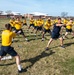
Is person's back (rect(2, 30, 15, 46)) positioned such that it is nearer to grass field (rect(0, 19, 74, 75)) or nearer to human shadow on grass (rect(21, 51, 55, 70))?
grass field (rect(0, 19, 74, 75))

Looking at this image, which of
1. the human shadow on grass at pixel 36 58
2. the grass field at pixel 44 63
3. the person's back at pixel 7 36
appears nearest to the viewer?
the person's back at pixel 7 36

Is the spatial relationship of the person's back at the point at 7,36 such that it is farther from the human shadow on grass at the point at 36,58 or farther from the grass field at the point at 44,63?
the human shadow on grass at the point at 36,58

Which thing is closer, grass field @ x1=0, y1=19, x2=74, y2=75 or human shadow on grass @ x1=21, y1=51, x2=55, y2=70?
grass field @ x1=0, y1=19, x2=74, y2=75

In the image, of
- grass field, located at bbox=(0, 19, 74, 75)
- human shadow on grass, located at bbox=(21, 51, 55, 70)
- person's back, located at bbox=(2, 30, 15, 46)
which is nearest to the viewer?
person's back, located at bbox=(2, 30, 15, 46)

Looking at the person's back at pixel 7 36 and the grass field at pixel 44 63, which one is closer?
the person's back at pixel 7 36

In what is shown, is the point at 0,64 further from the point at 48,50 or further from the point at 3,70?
the point at 48,50

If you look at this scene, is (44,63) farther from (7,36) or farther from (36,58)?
(7,36)

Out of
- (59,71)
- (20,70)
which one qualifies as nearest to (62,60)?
(59,71)

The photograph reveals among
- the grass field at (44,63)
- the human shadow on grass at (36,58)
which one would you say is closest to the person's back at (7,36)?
the grass field at (44,63)

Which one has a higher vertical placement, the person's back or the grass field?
the person's back

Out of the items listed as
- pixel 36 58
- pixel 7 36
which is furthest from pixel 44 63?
pixel 7 36

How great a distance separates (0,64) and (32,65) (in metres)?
1.69

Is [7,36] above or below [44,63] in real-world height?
above

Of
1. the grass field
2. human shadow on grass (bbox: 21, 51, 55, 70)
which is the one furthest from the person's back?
human shadow on grass (bbox: 21, 51, 55, 70)
